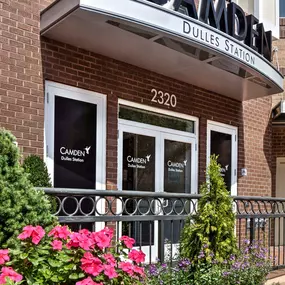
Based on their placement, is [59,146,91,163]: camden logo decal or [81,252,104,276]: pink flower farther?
[59,146,91,163]: camden logo decal

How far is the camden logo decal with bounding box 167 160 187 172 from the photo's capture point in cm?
761

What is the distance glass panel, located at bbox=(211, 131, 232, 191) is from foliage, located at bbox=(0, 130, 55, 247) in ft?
18.2

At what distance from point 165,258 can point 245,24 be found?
4.01 meters

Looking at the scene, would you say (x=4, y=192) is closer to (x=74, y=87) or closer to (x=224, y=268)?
(x=224, y=268)

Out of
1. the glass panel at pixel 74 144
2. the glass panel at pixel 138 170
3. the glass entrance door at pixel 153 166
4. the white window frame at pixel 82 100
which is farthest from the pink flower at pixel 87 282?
the glass panel at pixel 138 170

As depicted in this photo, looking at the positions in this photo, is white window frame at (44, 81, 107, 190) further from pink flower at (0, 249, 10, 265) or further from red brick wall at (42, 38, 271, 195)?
pink flower at (0, 249, 10, 265)

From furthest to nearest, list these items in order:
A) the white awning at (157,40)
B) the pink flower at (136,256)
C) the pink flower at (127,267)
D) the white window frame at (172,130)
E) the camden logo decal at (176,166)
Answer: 1. the camden logo decal at (176,166)
2. the white window frame at (172,130)
3. the white awning at (157,40)
4. the pink flower at (136,256)
5. the pink flower at (127,267)

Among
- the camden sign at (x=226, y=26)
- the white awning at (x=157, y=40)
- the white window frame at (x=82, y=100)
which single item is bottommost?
the white window frame at (x=82, y=100)

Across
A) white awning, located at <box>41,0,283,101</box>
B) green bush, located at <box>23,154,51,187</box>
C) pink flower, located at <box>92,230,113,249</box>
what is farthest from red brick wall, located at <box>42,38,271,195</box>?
pink flower, located at <box>92,230,113,249</box>

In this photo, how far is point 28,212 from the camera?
320cm

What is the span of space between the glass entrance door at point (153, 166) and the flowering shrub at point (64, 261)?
140 inches

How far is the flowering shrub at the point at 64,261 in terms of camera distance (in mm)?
2541

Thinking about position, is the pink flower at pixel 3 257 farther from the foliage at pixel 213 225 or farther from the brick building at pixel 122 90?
the brick building at pixel 122 90

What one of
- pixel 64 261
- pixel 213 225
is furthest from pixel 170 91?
pixel 64 261
